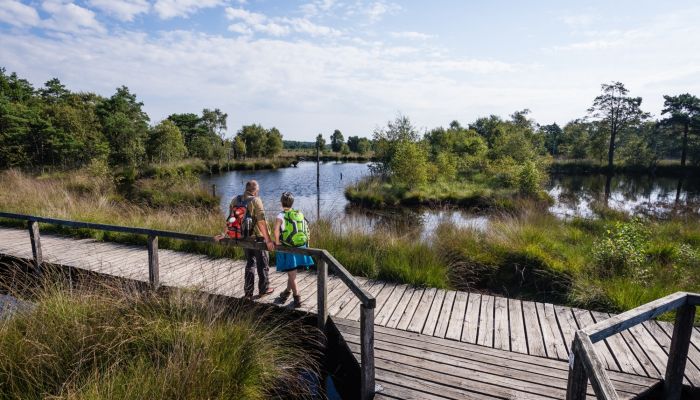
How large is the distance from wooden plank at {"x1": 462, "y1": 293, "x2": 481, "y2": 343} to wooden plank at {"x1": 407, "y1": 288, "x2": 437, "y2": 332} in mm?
447

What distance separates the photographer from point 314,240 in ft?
21.1

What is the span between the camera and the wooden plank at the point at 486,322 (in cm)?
359

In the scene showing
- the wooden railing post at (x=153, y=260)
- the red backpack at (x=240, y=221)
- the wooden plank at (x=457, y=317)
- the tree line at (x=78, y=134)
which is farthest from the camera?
the tree line at (x=78, y=134)

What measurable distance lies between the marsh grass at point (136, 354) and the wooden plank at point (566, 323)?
269 centimetres

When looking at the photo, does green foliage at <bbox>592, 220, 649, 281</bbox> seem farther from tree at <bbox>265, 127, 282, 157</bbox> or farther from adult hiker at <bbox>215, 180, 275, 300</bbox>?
tree at <bbox>265, 127, 282, 157</bbox>

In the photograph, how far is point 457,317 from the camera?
13.4 ft

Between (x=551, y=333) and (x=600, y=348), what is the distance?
44 cm

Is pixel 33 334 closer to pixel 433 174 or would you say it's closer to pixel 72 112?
pixel 433 174

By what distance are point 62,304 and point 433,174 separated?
867 inches

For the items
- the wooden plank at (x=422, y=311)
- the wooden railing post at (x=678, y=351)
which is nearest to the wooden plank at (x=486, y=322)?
the wooden plank at (x=422, y=311)

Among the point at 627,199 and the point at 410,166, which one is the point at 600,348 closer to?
the point at 410,166

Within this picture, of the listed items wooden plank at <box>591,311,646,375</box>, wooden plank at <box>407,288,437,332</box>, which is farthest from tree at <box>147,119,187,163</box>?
wooden plank at <box>591,311,646,375</box>

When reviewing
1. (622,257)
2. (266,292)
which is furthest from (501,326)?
(622,257)

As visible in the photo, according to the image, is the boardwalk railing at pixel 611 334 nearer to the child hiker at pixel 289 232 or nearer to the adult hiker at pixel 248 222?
the child hiker at pixel 289 232
